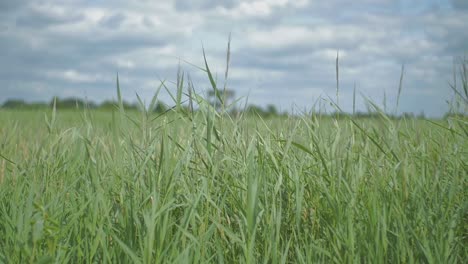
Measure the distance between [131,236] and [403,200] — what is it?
1.14 metres

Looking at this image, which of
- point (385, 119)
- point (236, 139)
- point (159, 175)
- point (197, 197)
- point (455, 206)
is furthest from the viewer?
point (385, 119)

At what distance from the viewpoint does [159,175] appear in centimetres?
218

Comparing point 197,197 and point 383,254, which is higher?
point 197,197

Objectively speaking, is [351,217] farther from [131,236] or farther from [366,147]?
[131,236]

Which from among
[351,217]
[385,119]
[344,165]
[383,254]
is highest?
[385,119]

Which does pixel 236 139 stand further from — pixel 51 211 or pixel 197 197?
pixel 51 211

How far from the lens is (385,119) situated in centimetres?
288

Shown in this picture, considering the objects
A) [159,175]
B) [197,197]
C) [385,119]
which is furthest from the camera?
[385,119]

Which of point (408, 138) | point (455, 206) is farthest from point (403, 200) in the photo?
point (408, 138)

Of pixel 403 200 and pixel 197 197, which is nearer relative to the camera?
pixel 197 197

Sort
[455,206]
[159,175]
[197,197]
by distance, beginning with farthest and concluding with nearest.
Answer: [455,206]
[159,175]
[197,197]

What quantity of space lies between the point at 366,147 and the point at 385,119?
0.93ft

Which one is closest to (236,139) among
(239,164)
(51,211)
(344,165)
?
(239,164)

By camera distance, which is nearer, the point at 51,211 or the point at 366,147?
the point at 51,211
